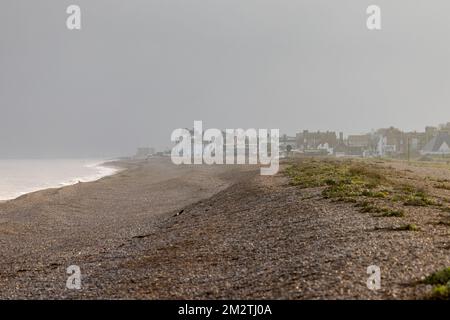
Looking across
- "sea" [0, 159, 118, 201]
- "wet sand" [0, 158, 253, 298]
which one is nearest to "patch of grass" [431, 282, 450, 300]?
"wet sand" [0, 158, 253, 298]

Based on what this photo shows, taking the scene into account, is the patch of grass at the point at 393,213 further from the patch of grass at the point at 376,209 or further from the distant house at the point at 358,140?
the distant house at the point at 358,140

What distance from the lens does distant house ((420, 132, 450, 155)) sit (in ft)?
419

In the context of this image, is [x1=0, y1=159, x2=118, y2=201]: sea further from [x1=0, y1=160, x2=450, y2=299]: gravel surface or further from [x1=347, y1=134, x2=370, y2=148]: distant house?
[x1=347, y1=134, x2=370, y2=148]: distant house

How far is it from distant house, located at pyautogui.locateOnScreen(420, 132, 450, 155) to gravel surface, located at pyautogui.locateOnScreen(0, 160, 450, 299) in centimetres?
11187

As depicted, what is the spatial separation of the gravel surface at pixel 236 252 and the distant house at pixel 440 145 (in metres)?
112

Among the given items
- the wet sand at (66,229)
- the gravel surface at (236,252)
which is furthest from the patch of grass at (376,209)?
the wet sand at (66,229)

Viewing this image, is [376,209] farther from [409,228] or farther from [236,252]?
[236,252]

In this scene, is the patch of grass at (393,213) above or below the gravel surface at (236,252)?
above

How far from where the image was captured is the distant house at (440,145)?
128 metres

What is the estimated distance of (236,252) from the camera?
52.2 ft

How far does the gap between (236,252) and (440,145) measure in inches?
4972

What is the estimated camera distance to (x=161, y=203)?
39031 mm

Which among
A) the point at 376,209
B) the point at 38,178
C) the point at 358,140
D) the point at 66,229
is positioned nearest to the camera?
the point at 376,209

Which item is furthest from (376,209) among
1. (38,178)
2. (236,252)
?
(38,178)
